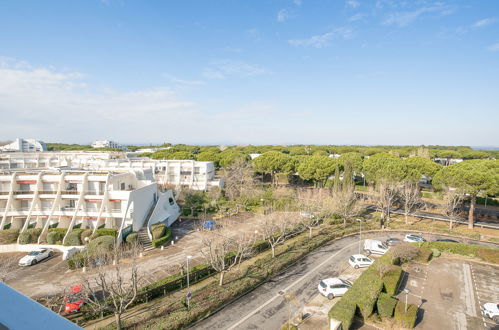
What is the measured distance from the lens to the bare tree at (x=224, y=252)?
76.8ft

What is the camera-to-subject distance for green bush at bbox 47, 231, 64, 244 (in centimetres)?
3166

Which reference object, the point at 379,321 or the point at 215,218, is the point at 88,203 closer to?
the point at 215,218

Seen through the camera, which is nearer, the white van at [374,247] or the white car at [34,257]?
the white car at [34,257]

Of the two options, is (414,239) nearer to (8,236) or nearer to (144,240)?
(144,240)

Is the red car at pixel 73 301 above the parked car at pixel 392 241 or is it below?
above

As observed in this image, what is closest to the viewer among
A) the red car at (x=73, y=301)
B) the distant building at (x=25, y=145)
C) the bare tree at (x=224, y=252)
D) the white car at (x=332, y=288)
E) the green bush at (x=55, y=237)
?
the red car at (x=73, y=301)

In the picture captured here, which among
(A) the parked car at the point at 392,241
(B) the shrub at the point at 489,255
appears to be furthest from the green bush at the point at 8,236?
(B) the shrub at the point at 489,255

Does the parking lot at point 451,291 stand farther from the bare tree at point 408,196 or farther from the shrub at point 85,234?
the shrub at point 85,234

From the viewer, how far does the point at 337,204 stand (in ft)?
137

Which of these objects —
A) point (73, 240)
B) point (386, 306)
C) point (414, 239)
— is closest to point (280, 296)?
point (386, 306)

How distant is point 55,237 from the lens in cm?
3180

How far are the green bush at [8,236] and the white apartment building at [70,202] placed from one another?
3.63ft

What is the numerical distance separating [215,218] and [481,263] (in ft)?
119

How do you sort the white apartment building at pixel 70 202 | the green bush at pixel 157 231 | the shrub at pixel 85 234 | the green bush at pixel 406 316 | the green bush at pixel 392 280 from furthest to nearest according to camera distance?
the white apartment building at pixel 70 202, the green bush at pixel 157 231, the shrub at pixel 85 234, the green bush at pixel 392 280, the green bush at pixel 406 316
